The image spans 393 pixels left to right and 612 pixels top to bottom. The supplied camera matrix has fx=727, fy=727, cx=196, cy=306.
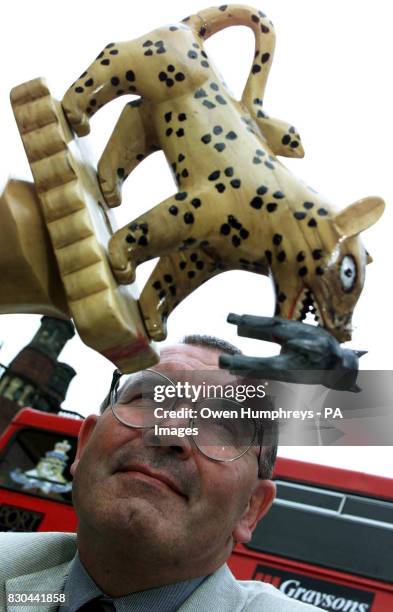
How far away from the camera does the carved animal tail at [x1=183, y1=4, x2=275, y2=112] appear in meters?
1.01

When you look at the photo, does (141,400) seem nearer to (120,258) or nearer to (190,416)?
(190,416)

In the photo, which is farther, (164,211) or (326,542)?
(326,542)

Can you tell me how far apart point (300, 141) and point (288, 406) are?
36 cm

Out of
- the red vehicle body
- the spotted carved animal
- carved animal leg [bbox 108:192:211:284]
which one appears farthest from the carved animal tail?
the red vehicle body

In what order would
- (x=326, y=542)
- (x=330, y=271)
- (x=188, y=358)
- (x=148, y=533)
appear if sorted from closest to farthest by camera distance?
(x=330, y=271) < (x=148, y=533) < (x=188, y=358) < (x=326, y=542)

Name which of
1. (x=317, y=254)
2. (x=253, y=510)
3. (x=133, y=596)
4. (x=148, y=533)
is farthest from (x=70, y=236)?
(x=253, y=510)

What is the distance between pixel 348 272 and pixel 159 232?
23 centimetres

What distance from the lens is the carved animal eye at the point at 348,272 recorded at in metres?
0.82

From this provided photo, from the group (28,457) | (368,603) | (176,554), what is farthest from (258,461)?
(28,457)

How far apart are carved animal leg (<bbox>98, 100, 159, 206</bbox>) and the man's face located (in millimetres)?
458

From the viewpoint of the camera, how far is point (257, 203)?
0.85 m

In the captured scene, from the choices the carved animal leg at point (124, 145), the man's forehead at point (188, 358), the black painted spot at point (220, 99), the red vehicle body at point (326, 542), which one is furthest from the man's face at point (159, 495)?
the red vehicle body at point (326, 542)

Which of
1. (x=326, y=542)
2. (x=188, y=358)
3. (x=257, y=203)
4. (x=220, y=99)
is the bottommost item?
(x=326, y=542)

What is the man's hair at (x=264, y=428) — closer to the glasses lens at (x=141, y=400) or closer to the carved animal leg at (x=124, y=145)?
the glasses lens at (x=141, y=400)
